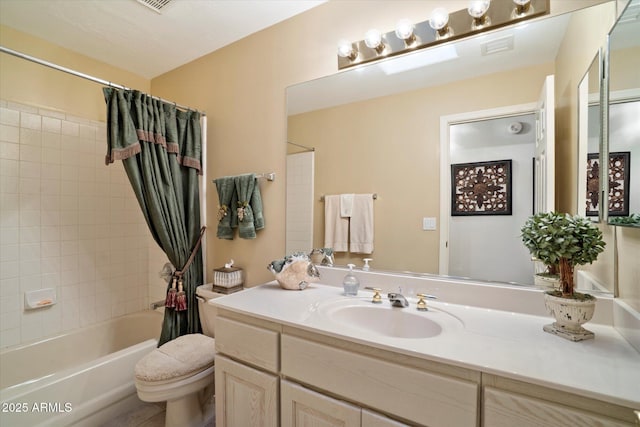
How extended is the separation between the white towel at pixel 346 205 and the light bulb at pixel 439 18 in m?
0.86

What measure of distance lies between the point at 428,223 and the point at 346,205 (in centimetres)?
43

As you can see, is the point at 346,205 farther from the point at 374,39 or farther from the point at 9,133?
the point at 9,133

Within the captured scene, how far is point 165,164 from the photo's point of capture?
1.75 metres

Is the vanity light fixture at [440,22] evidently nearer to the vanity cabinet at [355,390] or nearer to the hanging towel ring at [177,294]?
the vanity cabinet at [355,390]

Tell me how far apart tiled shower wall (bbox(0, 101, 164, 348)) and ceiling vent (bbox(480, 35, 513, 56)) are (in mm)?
2633

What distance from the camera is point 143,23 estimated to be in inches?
68.9

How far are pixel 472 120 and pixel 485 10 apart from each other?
0.44 m

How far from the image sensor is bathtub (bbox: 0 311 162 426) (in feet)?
4.29

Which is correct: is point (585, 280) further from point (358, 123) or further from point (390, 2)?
point (390, 2)

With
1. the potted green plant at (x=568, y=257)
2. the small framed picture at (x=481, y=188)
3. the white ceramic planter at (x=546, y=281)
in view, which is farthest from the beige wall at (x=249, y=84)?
the white ceramic planter at (x=546, y=281)

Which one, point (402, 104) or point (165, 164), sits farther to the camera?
point (165, 164)

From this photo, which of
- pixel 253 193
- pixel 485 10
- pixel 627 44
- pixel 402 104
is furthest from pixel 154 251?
pixel 627 44

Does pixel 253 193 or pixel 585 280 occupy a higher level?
pixel 253 193

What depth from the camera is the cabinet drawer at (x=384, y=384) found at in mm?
744
